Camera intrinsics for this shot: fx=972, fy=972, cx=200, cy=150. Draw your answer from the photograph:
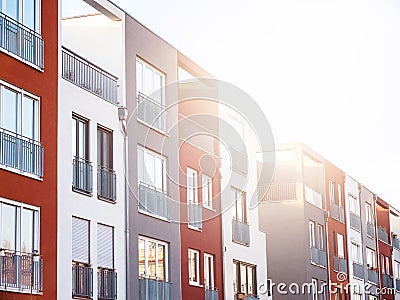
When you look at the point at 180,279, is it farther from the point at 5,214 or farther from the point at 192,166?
the point at 5,214

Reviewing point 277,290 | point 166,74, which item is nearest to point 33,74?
point 166,74

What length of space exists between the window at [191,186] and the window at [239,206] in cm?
437

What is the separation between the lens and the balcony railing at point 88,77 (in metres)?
27.7

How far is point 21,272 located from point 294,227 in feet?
93.6

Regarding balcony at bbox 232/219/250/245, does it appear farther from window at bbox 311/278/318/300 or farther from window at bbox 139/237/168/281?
window at bbox 311/278/318/300

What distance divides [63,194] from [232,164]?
15.5m

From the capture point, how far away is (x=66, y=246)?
25891 mm

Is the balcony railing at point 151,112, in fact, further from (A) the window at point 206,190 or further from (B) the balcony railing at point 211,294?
(B) the balcony railing at point 211,294

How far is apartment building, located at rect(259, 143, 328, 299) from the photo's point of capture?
5006 cm

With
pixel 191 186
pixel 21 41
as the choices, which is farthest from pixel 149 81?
pixel 21 41

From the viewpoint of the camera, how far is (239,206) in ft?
136

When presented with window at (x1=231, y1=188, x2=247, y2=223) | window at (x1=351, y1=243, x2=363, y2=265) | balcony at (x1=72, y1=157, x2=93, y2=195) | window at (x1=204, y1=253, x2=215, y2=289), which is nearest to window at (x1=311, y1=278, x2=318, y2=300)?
window at (x1=351, y1=243, x2=363, y2=265)

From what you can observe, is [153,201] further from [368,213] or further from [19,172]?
[368,213]

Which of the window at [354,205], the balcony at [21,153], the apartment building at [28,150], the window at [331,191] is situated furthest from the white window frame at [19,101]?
the window at [354,205]
